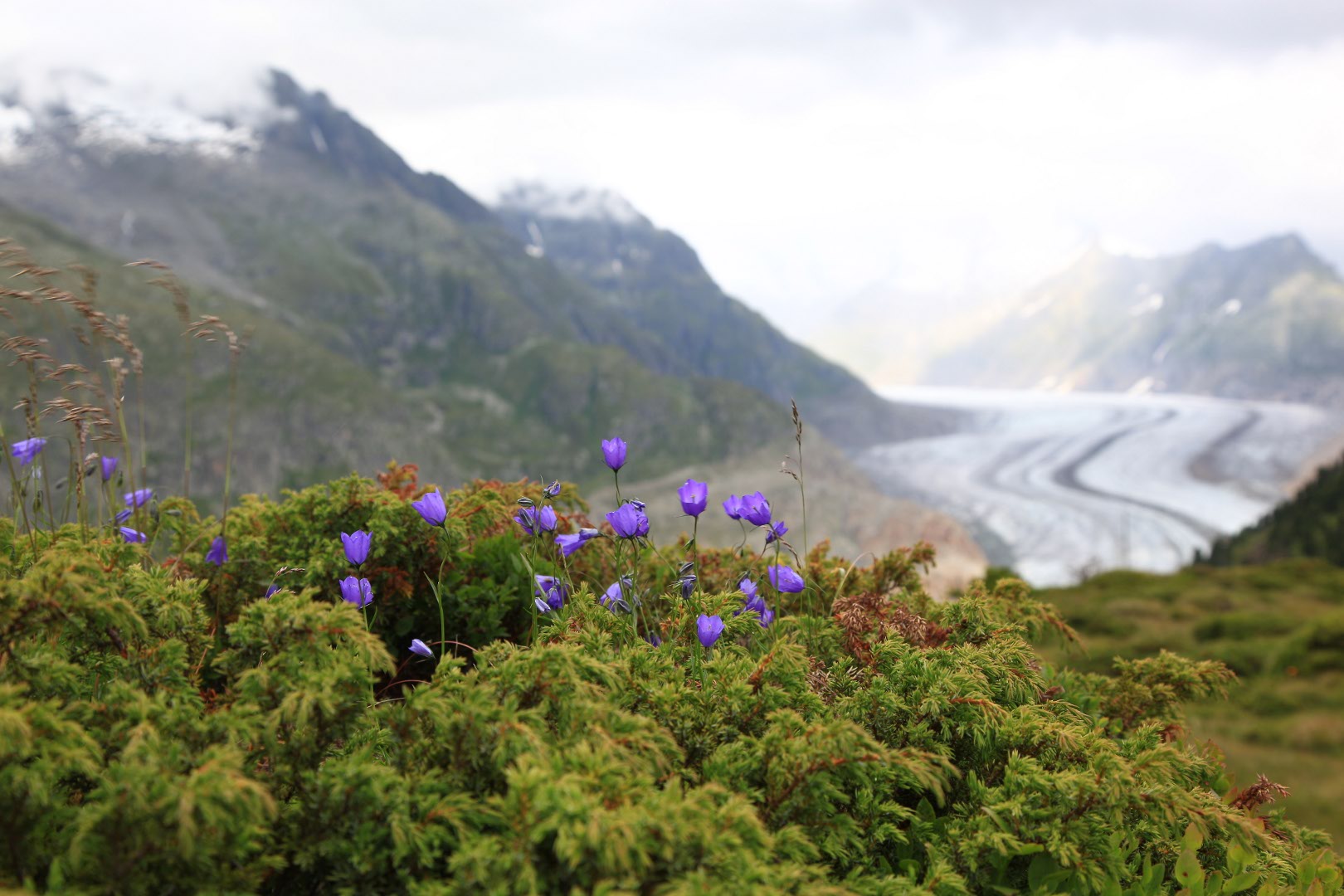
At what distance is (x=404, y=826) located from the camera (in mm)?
2012

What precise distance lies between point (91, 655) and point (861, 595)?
3.07m

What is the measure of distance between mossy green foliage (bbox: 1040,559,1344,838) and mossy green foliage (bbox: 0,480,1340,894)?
7383mm

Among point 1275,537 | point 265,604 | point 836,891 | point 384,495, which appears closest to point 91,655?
point 265,604

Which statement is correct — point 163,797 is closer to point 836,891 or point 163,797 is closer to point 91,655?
point 91,655

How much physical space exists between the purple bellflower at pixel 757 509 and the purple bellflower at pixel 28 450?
9.64 ft

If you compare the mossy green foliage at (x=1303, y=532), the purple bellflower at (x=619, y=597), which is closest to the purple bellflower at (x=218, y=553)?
the purple bellflower at (x=619, y=597)

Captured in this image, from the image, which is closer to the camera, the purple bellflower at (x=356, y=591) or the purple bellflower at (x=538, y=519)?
the purple bellflower at (x=356, y=591)

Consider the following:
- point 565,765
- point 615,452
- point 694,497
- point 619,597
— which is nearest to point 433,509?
point 615,452

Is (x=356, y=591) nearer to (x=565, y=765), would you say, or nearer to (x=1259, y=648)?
(x=565, y=765)

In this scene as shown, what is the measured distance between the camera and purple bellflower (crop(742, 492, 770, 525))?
3324 mm

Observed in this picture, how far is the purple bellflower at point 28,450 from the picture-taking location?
3.46m

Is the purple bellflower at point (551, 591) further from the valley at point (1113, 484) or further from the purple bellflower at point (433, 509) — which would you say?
the valley at point (1113, 484)

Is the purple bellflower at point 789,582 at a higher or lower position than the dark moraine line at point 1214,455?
higher

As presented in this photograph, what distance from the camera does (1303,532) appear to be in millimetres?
64938
